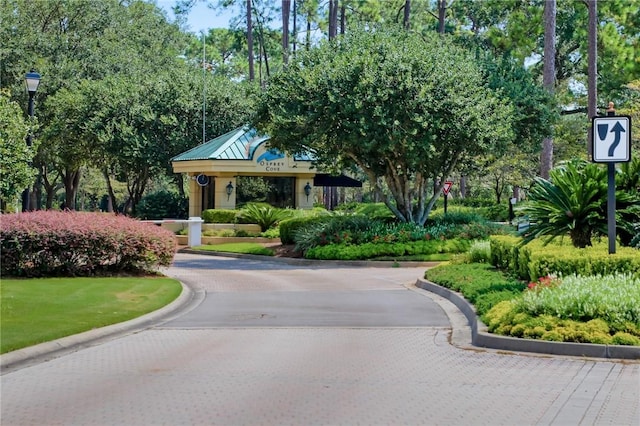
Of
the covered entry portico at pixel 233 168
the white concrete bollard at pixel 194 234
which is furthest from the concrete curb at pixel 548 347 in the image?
the covered entry portico at pixel 233 168

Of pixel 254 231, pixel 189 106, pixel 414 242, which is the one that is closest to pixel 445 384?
pixel 414 242

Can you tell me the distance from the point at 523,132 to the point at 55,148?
2787 cm

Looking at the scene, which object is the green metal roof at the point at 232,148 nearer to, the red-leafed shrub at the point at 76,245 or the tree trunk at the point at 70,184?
the tree trunk at the point at 70,184

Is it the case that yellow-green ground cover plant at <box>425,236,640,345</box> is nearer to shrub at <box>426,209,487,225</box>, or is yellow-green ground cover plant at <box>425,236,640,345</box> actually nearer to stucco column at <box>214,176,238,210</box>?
shrub at <box>426,209,487,225</box>

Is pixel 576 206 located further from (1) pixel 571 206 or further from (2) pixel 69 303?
(2) pixel 69 303

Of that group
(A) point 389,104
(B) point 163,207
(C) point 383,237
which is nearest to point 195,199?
(B) point 163,207

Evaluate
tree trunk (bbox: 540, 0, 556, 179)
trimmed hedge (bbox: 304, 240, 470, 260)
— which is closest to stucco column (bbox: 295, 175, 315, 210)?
tree trunk (bbox: 540, 0, 556, 179)

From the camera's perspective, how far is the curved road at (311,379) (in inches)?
302

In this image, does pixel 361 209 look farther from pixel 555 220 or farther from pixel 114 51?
pixel 555 220

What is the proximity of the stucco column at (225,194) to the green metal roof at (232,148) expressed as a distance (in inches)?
54.3

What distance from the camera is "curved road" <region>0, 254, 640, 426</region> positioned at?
767cm

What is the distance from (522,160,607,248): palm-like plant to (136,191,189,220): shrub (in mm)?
30861

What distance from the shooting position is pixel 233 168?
39969 millimetres

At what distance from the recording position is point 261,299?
17.8 m
